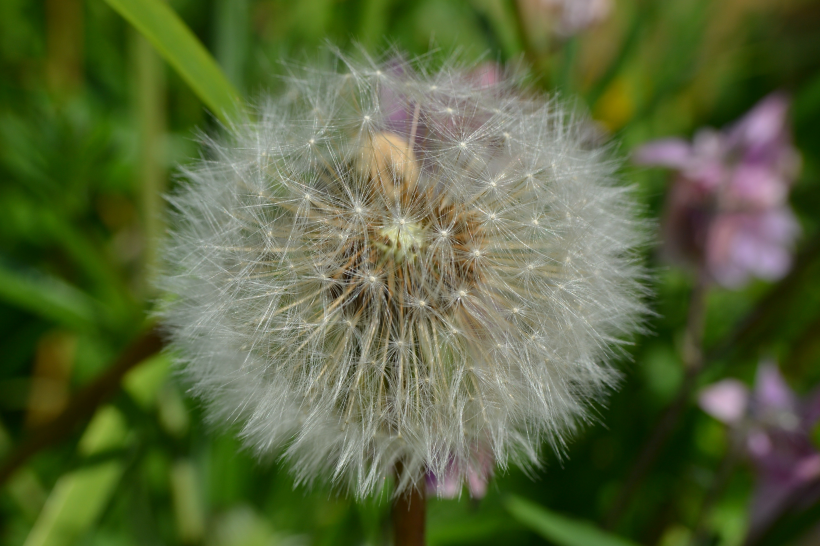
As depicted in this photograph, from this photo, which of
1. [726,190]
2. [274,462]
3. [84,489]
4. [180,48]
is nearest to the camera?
[180,48]

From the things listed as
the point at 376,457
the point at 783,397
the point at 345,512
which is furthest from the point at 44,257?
the point at 783,397

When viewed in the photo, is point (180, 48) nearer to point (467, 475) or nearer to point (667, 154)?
point (467, 475)

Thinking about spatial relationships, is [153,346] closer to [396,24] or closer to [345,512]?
[345,512]

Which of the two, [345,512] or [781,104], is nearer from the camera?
[345,512]

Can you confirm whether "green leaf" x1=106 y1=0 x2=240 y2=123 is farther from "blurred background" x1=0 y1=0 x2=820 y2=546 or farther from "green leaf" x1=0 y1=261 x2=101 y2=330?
"green leaf" x1=0 y1=261 x2=101 y2=330

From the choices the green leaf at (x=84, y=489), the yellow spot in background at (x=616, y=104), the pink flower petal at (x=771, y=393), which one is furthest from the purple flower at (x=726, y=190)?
the green leaf at (x=84, y=489)

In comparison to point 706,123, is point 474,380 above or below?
below

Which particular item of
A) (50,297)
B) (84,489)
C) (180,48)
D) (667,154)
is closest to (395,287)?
(180,48)
